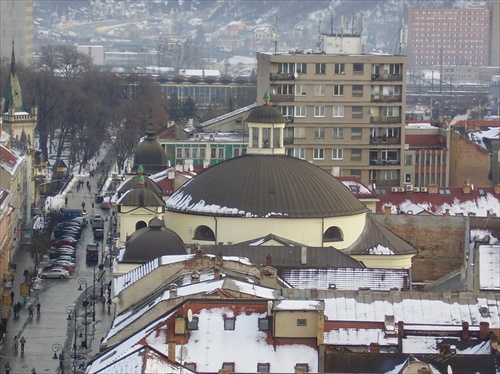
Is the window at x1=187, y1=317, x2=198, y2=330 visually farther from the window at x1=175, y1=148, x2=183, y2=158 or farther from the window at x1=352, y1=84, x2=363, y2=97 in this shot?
the window at x1=175, y1=148, x2=183, y2=158

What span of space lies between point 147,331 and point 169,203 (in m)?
23.6

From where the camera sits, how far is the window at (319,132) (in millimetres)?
101250

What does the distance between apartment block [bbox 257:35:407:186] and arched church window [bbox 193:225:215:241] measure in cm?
2573

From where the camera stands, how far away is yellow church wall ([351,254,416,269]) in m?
74.4

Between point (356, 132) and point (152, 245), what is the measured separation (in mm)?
34050

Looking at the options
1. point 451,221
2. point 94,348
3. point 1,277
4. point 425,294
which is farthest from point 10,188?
point 425,294

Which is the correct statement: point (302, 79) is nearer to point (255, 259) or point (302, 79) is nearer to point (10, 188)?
point (10, 188)

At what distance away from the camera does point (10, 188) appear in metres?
99.8

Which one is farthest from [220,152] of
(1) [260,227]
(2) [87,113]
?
(2) [87,113]

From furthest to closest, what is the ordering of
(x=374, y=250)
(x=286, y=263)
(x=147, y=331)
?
(x=374, y=250)
(x=286, y=263)
(x=147, y=331)

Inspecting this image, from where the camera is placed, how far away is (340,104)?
10112 centimetres

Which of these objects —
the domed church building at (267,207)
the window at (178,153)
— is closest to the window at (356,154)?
the window at (178,153)

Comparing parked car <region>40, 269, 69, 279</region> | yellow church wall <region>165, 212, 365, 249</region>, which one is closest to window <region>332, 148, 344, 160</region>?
parked car <region>40, 269, 69, 279</region>

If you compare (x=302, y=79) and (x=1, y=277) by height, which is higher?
→ (x=302, y=79)
